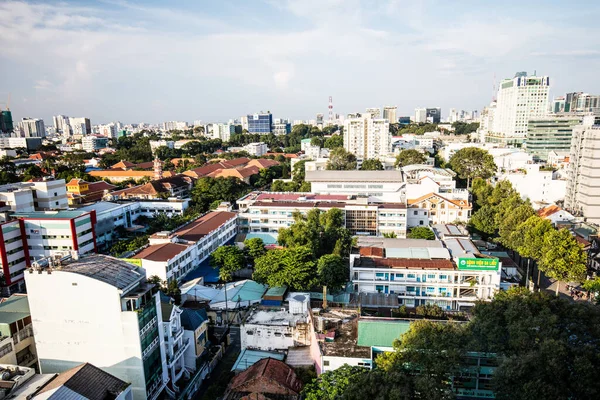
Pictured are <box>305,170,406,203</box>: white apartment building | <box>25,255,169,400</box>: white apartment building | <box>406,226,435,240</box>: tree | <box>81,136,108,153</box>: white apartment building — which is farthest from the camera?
<box>81,136,108,153</box>: white apartment building

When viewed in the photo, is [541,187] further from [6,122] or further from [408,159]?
[6,122]

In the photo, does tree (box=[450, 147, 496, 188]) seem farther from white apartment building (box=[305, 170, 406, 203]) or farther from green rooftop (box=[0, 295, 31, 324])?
green rooftop (box=[0, 295, 31, 324])

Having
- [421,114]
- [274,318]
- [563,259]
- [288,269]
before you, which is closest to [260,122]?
[421,114]

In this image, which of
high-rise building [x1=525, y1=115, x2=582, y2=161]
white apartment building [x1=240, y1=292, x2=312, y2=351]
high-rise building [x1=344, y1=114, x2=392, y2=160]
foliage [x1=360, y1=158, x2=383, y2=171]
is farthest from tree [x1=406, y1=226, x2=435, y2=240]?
high-rise building [x1=525, y1=115, x2=582, y2=161]

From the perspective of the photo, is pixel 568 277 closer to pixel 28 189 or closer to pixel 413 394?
pixel 413 394

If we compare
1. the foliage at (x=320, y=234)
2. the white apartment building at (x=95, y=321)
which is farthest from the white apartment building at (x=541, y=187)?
the white apartment building at (x=95, y=321)
